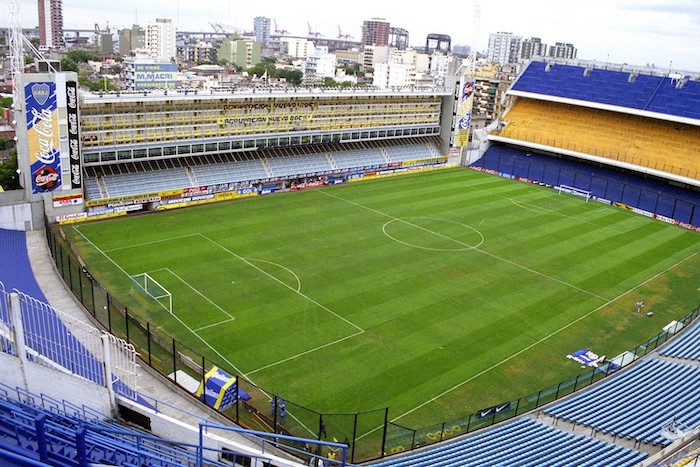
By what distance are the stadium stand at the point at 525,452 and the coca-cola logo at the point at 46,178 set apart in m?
28.4

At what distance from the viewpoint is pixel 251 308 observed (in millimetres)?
28703

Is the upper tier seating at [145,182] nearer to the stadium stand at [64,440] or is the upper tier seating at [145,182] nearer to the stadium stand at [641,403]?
the stadium stand at [64,440]

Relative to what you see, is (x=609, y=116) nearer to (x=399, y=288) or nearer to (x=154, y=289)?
(x=399, y=288)

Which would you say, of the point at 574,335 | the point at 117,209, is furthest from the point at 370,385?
the point at 117,209

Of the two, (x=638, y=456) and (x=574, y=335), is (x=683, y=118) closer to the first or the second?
(x=574, y=335)

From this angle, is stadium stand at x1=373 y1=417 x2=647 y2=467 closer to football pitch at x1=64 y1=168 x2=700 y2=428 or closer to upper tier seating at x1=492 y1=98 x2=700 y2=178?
football pitch at x1=64 y1=168 x2=700 y2=428

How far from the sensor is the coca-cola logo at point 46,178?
36406mm

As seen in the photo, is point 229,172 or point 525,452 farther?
point 229,172

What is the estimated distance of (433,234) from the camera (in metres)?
41.3

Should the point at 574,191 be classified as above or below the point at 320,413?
above

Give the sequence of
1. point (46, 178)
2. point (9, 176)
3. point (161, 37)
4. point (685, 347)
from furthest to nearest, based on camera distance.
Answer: point (161, 37), point (9, 176), point (46, 178), point (685, 347)

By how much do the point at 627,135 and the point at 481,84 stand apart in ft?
172

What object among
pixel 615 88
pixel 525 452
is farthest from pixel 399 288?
pixel 615 88

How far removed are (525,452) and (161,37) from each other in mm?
199047
